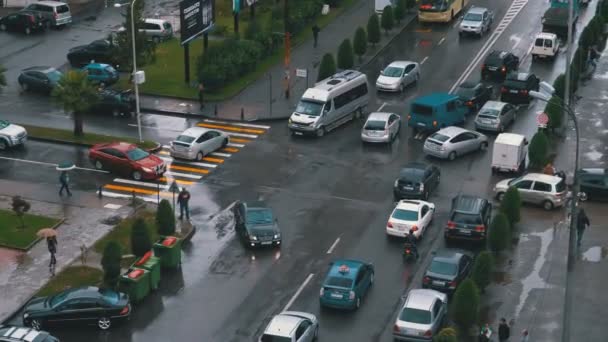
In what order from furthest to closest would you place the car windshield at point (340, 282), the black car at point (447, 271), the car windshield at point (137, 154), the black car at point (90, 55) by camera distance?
1. the black car at point (90, 55)
2. the car windshield at point (137, 154)
3. the black car at point (447, 271)
4. the car windshield at point (340, 282)

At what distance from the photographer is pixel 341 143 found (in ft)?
213

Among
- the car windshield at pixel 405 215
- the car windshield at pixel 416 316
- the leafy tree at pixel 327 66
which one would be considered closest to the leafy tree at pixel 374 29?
the leafy tree at pixel 327 66

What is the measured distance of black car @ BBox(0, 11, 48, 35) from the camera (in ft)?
276

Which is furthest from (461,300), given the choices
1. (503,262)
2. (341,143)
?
(341,143)

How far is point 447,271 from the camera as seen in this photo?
46781mm

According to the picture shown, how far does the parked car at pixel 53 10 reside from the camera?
279 feet

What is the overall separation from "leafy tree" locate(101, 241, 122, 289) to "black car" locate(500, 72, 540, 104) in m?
32.2

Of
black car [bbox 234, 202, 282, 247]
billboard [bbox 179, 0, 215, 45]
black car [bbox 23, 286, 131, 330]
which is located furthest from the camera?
billboard [bbox 179, 0, 215, 45]

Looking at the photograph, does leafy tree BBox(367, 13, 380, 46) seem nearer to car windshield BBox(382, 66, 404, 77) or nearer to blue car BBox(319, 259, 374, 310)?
car windshield BBox(382, 66, 404, 77)

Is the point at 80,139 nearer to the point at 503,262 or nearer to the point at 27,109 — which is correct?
the point at 27,109

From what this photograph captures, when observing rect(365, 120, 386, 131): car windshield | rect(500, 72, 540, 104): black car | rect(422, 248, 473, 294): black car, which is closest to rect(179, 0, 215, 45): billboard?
rect(365, 120, 386, 131): car windshield

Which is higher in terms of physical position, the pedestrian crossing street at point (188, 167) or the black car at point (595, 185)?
the black car at point (595, 185)

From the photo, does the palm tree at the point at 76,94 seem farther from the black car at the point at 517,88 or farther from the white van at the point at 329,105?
the black car at the point at 517,88

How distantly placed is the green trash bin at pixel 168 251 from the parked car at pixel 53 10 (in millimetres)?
40810
